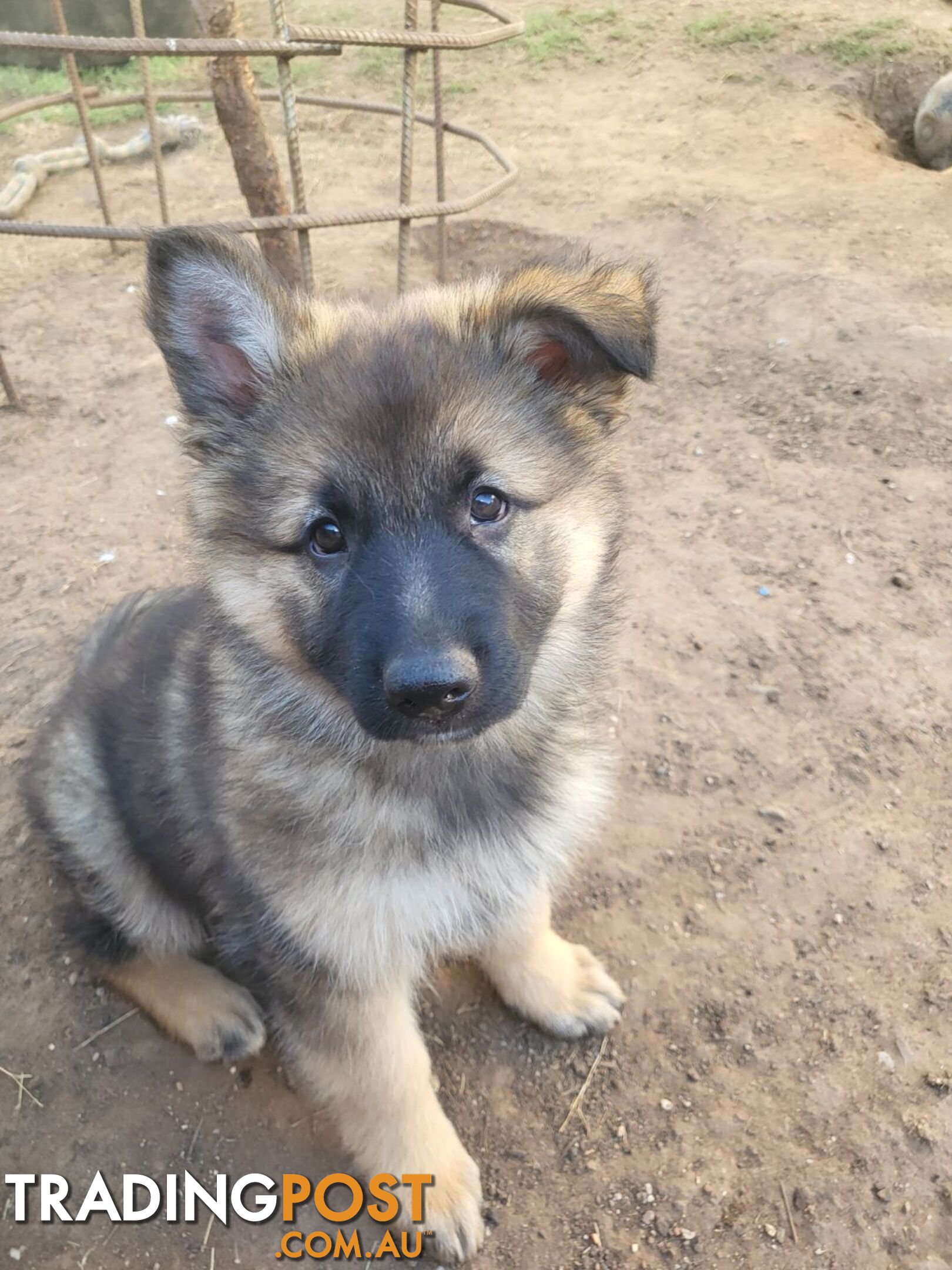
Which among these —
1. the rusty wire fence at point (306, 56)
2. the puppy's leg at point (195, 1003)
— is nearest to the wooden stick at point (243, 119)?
the rusty wire fence at point (306, 56)

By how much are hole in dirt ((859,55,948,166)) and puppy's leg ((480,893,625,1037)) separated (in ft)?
28.8

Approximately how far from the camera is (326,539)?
1.97m

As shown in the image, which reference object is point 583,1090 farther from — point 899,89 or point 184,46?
point 899,89

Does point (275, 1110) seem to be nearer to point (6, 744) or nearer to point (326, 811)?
point (326, 811)

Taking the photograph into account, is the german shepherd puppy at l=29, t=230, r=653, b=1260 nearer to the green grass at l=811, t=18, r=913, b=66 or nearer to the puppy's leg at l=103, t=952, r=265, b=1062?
the puppy's leg at l=103, t=952, r=265, b=1062

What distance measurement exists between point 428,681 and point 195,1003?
1.61 meters

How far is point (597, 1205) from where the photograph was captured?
2.36 meters

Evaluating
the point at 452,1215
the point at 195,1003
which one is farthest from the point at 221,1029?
the point at 452,1215

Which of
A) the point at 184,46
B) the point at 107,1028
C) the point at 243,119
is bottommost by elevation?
the point at 107,1028

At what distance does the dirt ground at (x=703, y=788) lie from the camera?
238 centimetres

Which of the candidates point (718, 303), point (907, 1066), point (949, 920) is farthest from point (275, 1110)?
point (718, 303)

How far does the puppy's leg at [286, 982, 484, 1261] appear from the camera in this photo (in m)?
2.22

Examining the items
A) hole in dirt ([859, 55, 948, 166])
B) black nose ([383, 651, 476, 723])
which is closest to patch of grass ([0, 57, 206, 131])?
hole in dirt ([859, 55, 948, 166])

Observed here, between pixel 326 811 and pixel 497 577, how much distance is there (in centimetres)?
69
